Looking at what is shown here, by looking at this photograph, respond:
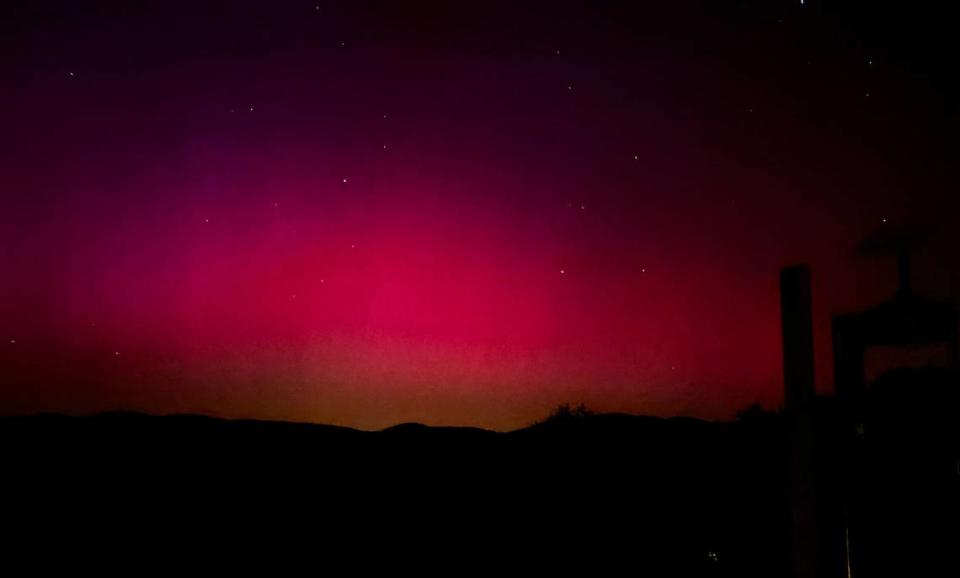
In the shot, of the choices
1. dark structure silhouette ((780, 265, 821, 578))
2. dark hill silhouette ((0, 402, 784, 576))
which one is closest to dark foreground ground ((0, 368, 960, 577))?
dark hill silhouette ((0, 402, 784, 576))

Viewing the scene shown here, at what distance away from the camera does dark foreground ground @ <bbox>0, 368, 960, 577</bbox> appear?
3.69 metres

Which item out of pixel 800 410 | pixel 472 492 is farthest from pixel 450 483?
pixel 800 410

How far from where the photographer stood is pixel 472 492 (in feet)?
13.9

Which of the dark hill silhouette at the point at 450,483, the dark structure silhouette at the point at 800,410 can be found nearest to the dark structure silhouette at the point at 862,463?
the dark structure silhouette at the point at 800,410

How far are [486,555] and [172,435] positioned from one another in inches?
69.5

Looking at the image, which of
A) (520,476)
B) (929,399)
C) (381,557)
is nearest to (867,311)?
(929,399)

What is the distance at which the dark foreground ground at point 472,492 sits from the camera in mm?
3686

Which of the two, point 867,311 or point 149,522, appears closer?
point 149,522

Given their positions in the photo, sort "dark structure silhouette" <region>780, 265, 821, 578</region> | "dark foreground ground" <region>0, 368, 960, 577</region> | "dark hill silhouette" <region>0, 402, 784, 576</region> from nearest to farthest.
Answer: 1. "dark structure silhouette" <region>780, 265, 821, 578</region>
2. "dark foreground ground" <region>0, 368, 960, 577</region>
3. "dark hill silhouette" <region>0, 402, 784, 576</region>

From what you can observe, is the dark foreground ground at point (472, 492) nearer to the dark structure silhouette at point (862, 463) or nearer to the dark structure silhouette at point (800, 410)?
the dark structure silhouette at point (862, 463)

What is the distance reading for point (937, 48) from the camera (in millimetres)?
6523

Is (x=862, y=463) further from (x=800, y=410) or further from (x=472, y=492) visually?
(x=472, y=492)

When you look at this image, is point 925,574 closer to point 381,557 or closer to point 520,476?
point 520,476

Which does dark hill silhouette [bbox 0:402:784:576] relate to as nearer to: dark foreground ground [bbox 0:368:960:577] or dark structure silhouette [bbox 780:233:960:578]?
dark foreground ground [bbox 0:368:960:577]
